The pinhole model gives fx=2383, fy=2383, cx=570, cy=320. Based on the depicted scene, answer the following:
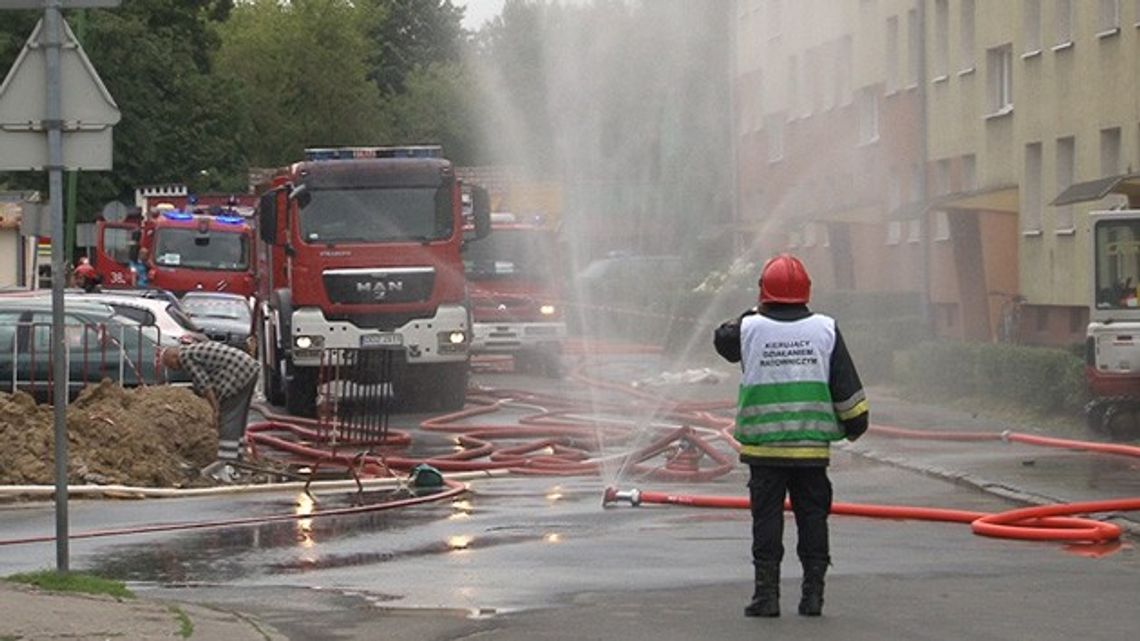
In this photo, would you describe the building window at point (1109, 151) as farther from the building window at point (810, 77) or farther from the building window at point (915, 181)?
the building window at point (810, 77)

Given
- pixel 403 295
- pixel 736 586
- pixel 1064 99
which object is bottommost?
pixel 736 586

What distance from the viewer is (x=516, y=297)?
3806cm

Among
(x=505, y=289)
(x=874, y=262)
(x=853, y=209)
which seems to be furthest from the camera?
(x=874, y=262)

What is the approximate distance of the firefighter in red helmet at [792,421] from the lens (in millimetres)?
10766

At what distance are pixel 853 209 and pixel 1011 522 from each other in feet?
104

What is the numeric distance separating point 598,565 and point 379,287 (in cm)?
1587

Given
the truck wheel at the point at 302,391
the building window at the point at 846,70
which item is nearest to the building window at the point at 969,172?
the building window at the point at 846,70

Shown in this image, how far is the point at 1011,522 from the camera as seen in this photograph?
581 inches

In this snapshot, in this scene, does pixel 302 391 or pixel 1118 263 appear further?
pixel 302 391

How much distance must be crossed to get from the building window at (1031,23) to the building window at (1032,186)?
5.77 feet

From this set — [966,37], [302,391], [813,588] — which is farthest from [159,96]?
[813,588]

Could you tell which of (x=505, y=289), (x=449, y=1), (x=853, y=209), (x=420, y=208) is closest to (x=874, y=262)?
(x=853, y=209)

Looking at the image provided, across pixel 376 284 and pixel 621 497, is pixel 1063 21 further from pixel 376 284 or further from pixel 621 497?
pixel 621 497

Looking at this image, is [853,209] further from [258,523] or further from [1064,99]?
[258,523]
